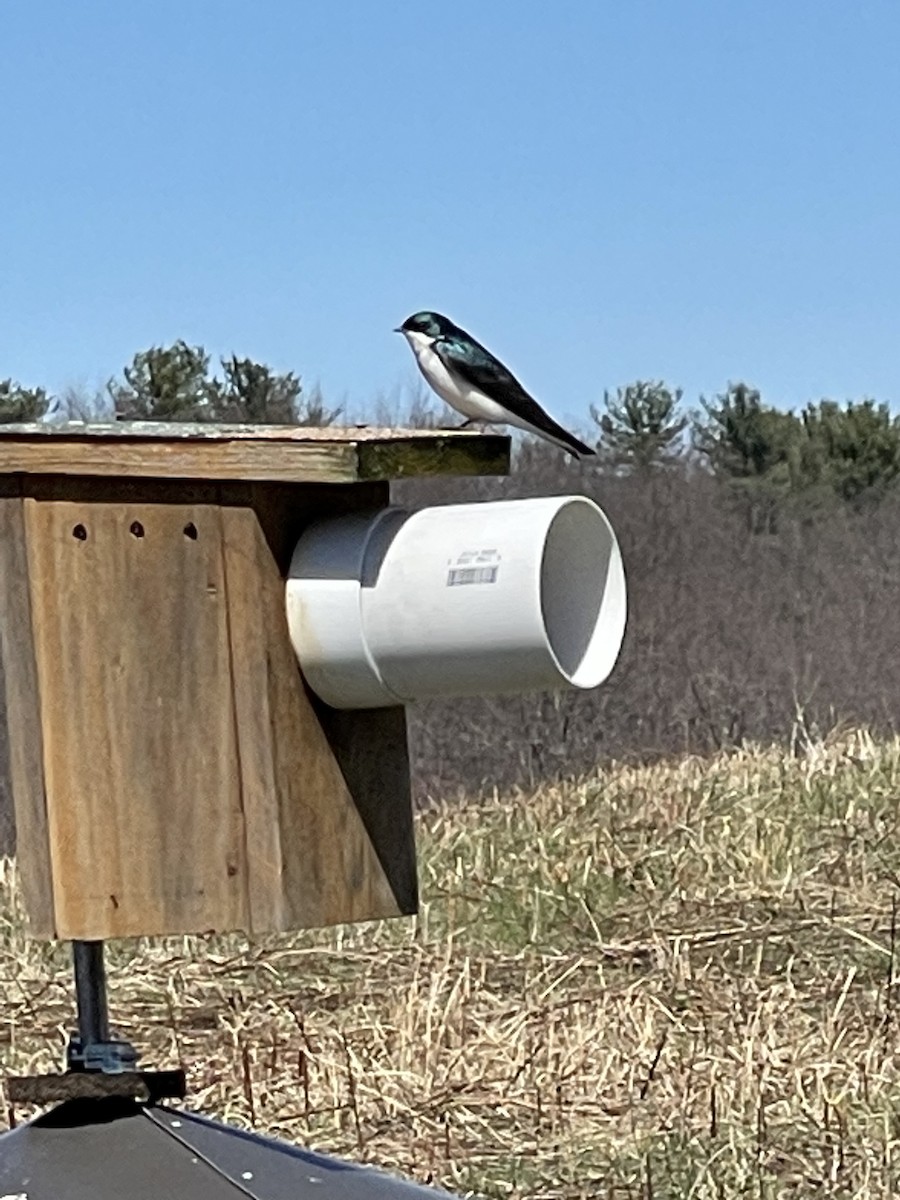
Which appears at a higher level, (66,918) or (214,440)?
(214,440)

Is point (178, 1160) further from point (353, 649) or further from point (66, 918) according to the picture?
point (353, 649)

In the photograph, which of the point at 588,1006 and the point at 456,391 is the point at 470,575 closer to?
the point at 456,391

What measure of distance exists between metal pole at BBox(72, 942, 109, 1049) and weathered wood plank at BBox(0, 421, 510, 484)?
0.42 meters

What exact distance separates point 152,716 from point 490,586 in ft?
1.10

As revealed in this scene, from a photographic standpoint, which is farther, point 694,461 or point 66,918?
point 694,461

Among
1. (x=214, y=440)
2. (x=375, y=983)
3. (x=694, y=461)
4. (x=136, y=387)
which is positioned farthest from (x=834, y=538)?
(x=214, y=440)

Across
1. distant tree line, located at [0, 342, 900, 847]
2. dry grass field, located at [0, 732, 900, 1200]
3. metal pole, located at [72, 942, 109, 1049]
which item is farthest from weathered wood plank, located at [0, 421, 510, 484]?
distant tree line, located at [0, 342, 900, 847]

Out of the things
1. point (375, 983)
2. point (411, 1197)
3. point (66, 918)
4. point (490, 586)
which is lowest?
point (375, 983)

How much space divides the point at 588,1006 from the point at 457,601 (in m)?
3.45

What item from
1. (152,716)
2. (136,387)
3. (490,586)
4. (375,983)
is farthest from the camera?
(136,387)

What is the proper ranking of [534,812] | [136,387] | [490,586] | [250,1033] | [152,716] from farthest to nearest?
[136,387], [534,812], [250,1033], [152,716], [490,586]

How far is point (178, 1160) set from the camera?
69.6 inches

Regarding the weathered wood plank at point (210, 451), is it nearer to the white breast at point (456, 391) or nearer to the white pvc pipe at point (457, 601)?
the white pvc pipe at point (457, 601)

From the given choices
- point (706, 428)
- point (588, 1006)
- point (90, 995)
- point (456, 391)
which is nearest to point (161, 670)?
point (90, 995)
